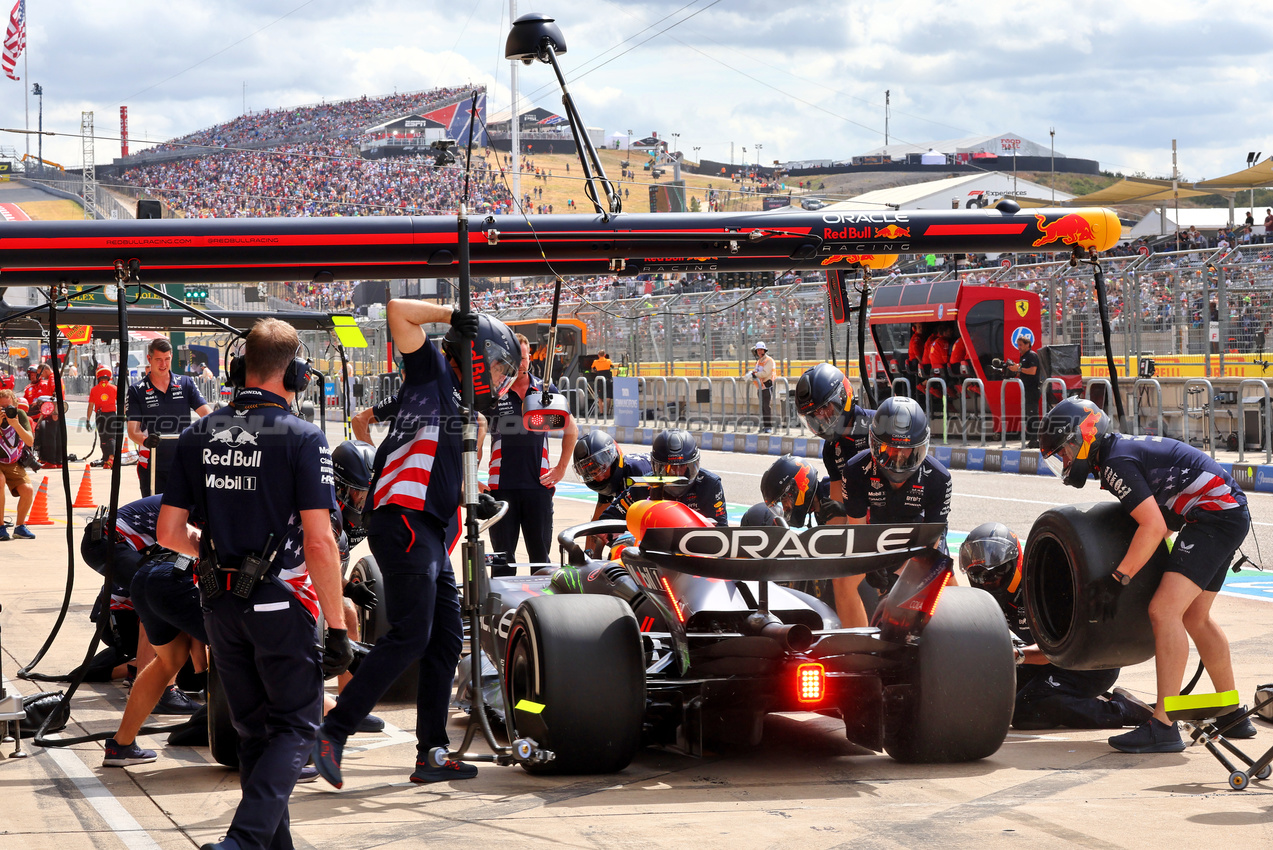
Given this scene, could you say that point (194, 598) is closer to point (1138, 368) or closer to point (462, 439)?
point (462, 439)

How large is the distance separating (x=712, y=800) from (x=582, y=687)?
0.64 m

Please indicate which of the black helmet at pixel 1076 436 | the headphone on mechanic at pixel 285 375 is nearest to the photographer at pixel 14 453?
the headphone on mechanic at pixel 285 375

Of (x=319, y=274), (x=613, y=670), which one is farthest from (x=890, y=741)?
(x=319, y=274)

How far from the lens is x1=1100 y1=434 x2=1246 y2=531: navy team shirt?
5.91 meters

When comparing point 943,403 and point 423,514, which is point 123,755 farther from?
point 943,403

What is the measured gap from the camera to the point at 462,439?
5.23 metres

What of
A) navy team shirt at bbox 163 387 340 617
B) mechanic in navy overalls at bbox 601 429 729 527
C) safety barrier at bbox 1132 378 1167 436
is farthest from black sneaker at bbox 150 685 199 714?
safety barrier at bbox 1132 378 1167 436

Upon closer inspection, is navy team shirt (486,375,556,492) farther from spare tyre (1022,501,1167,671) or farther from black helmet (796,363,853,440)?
spare tyre (1022,501,1167,671)

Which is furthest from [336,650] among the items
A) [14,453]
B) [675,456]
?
[14,453]

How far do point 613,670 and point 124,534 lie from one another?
2577 mm

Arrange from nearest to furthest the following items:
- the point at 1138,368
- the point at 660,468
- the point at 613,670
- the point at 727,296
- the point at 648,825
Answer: the point at 648,825 → the point at 613,670 → the point at 660,468 → the point at 1138,368 → the point at 727,296

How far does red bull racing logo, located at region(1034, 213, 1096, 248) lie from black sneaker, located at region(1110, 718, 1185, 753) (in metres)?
2.53

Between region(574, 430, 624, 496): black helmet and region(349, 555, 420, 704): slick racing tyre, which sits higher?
region(574, 430, 624, 496): black helmet

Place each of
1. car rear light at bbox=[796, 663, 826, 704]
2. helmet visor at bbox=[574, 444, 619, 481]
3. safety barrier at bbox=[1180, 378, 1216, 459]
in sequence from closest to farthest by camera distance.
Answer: car rear light at bbox=[796, 663, 826, 704]
helmet visor at bbox=[574, 444, 619, 481]
safety barrier at bbox=[1180, 378, 1216, 459]
